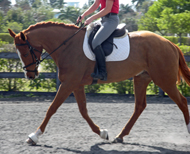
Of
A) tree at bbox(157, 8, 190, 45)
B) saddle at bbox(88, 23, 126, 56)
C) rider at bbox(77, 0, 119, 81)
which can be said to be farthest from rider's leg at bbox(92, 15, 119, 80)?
tree at bbox(157, 8, 190, 45)

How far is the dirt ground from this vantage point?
4.28 metres

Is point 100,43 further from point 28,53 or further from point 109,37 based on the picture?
point 28,53

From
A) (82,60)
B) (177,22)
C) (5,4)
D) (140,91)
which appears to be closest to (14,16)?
(5,4)

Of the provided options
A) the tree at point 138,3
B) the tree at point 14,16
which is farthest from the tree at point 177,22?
the tree at point 138,3

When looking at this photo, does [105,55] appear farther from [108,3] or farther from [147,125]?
[147,125]

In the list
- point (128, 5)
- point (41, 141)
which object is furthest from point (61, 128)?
point (128, 5)

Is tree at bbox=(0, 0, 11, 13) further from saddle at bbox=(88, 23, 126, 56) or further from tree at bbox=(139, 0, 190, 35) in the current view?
saddle at bbox=(88, 23, 126, 56)

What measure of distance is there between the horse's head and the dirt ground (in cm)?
116

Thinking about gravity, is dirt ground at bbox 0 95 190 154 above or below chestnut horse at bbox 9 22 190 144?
below

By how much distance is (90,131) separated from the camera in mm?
5316

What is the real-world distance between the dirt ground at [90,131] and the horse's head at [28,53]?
3.80 feet

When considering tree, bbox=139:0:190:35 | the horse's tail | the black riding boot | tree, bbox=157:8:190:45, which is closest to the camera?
the black riding boot

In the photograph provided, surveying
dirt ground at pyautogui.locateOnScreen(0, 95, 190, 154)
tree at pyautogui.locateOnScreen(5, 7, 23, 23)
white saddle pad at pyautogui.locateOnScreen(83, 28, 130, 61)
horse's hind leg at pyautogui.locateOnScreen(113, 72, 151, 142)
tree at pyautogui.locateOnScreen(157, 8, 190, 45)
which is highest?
tree at pyautogui.locateOnScreen(5, 7, 23, 23)

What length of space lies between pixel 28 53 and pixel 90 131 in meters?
1.85
